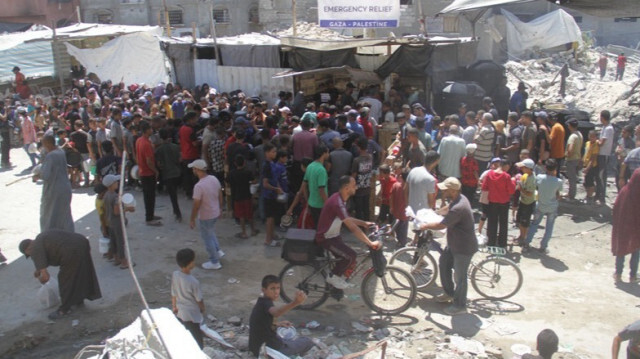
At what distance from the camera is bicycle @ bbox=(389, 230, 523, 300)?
651 cm

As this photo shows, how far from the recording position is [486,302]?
6.55 meters

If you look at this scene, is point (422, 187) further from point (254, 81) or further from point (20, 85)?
point (20, 85)

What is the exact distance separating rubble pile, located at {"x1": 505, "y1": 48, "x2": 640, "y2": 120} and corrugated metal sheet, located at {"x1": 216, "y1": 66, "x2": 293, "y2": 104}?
8078 millimetres

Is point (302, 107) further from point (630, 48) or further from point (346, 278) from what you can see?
point (630, 48)

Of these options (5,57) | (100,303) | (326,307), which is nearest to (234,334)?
(326,307)

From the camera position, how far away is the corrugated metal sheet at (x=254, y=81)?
16.4 metres

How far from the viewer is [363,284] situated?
6250mm

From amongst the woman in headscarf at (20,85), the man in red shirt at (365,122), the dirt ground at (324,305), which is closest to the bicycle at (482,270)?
the dirt ground at (324,305)

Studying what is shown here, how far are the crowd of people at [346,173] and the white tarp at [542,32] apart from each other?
62.3ft

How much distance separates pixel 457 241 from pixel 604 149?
5.44 meters

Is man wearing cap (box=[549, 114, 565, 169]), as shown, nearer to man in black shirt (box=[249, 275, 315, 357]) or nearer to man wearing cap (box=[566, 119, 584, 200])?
man wearing cap (box=[566, 119, 584, 200])

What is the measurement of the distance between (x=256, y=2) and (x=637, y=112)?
74.2ft

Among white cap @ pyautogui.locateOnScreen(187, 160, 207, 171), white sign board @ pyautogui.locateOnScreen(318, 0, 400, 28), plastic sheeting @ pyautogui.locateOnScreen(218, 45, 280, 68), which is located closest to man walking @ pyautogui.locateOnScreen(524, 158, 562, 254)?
white cap @ pyautogui.locateOnScreen(187, 160, 207, 171)

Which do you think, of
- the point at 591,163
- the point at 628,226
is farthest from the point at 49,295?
the point at 591,163
